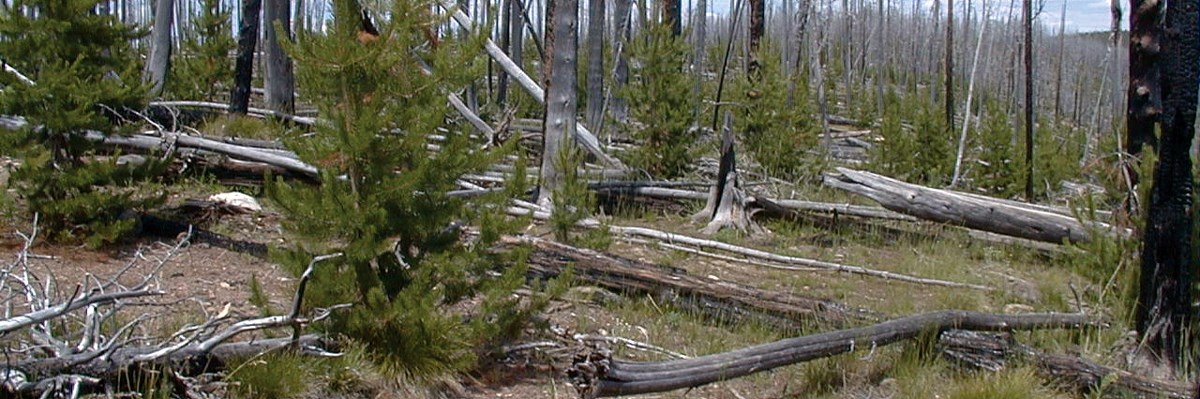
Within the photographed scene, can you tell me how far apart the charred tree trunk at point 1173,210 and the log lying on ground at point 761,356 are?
0.59 metres

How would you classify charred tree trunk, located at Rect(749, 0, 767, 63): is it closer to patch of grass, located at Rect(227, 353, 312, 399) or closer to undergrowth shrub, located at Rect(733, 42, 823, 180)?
undergrowth shrub, located at Rect(733, 42, 823, 180)

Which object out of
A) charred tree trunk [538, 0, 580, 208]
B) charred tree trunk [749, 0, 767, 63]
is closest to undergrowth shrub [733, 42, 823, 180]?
charred tree trunk [749, 0, 767, 63]

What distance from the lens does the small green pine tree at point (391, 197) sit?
169 inches

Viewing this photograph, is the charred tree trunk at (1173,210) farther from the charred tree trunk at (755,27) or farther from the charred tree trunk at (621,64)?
the charred tree trunk at (621,64)

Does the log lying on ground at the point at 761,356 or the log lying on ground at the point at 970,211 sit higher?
the log lying on ground at the point at 970,211

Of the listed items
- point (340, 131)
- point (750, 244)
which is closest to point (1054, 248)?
point (750, 244)

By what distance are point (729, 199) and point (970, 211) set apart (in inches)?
82.4

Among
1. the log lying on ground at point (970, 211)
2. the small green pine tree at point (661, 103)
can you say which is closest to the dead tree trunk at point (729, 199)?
the log lying on ground at point (970, 211)

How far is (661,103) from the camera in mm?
10992

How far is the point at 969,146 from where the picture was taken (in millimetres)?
20891

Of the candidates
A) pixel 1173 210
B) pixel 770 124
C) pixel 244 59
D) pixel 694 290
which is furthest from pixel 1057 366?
pixel 244 59

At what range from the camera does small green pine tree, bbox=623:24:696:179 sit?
10.9 metres

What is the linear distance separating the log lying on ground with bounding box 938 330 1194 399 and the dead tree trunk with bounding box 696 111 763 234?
368 centimetres

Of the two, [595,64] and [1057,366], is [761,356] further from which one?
[595,64]
